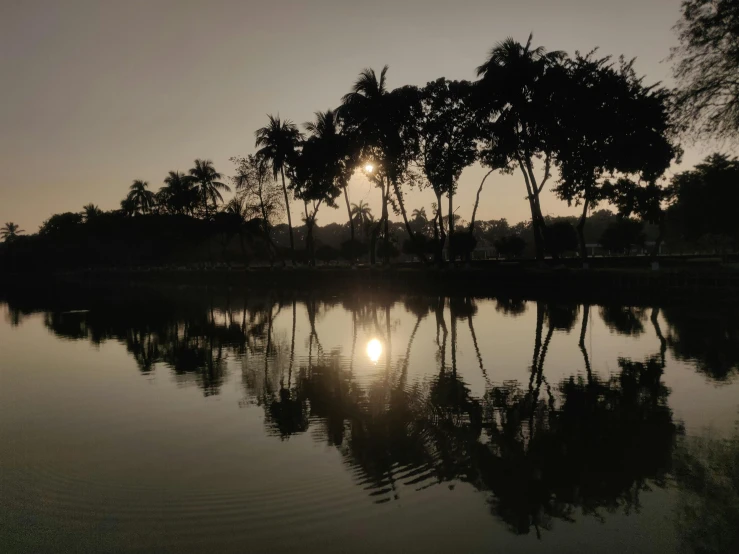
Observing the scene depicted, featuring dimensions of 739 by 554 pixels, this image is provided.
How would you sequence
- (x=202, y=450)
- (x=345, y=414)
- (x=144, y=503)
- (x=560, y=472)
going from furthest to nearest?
(x=345, y=414)
(x=202, y=450)
(x=560, y=472)
(x=144, y=503)

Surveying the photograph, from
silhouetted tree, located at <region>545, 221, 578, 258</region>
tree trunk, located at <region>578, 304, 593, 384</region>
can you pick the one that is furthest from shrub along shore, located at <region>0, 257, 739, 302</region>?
silhouetted tree, located at <region>545, 221, 578, 258</region>

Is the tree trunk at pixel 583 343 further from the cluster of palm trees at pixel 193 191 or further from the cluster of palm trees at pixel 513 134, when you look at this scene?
the cluster of palm trees at pixel 193 191

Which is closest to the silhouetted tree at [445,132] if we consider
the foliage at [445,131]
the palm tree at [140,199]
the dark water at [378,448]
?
the foliage at [445,131]

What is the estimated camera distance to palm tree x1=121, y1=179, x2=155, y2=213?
340 feet

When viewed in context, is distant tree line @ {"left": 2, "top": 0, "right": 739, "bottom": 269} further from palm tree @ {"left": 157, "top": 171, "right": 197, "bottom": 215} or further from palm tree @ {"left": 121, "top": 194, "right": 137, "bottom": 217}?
palm tree @ {"left": 121, "top": 194, "right": 137, "bottom": 217}

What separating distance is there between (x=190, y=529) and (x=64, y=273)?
5953 inches

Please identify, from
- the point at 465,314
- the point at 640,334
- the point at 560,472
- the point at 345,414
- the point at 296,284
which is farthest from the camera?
the point at 296,284

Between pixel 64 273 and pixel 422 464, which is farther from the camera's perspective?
pixel 64 273

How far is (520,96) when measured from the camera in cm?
4088

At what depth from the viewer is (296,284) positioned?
60.5 m

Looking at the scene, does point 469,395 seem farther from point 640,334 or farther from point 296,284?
point 296,284

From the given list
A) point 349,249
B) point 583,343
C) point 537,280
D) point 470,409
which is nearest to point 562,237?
point 537,280

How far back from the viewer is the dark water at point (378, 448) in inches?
233

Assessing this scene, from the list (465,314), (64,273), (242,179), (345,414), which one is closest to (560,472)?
(345,414)
